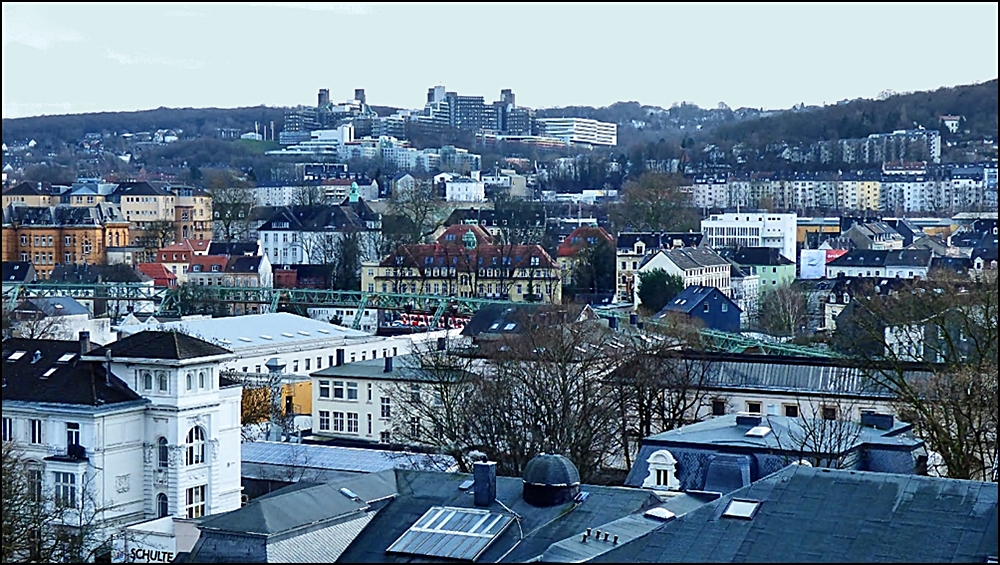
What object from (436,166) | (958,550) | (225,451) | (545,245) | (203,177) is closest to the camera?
(958,550)

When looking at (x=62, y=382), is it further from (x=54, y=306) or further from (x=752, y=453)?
(x=54, y=306)

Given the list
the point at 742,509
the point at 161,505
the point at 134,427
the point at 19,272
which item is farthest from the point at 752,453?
the point at 19,272

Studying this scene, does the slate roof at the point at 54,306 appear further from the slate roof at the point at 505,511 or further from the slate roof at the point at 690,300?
the slate roof at the point at 505,511

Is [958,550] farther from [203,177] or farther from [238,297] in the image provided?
[203,177]

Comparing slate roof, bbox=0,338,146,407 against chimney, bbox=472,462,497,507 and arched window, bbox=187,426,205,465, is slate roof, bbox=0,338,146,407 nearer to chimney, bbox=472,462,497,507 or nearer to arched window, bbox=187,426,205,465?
arched window, bbox=187,426,205,465

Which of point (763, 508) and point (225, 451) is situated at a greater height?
point (763, 508)

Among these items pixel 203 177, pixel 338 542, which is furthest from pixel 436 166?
pixel 338 542

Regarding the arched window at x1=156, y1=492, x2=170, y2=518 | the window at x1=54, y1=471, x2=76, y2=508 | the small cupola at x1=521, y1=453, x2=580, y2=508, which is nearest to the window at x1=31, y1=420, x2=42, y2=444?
the window at x1=54, y1=471, x2=76, y2=508
